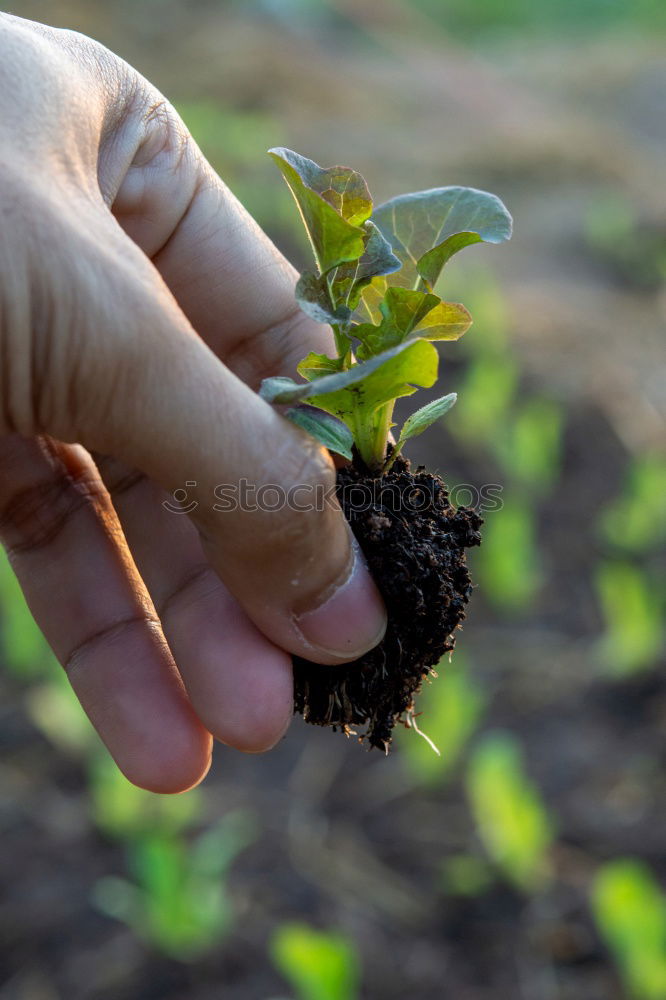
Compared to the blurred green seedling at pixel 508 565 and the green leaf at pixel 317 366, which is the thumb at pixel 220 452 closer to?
the green leaf at pixel 317 366

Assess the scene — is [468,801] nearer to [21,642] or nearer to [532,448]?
[21,642]

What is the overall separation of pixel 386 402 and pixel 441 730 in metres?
1.47

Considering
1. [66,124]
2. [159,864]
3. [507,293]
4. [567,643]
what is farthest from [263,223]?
[66,124]

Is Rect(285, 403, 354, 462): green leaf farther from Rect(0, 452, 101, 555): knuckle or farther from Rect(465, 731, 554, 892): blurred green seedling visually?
Rect(465, 731, 554, 892): blurred green seedling

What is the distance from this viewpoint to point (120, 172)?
1343 millimetres

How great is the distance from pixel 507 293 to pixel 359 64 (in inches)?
331

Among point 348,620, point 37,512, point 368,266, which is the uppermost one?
point 368,266

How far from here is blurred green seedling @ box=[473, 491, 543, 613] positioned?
10.3 ft

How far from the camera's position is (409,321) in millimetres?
1285

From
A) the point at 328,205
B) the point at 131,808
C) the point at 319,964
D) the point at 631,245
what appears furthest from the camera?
the point at 631,245

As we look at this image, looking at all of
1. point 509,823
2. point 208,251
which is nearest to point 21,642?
point 509,823

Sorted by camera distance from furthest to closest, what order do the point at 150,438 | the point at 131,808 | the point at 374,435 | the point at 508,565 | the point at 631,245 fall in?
1. the point at 631,245
2. the point at 508,565
3. the point at 131,808
4. the point at 374,435
5. the point at 150,438

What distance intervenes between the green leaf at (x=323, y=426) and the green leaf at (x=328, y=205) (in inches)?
8.1

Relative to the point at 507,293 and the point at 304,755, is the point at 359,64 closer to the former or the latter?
the point at 507,293
